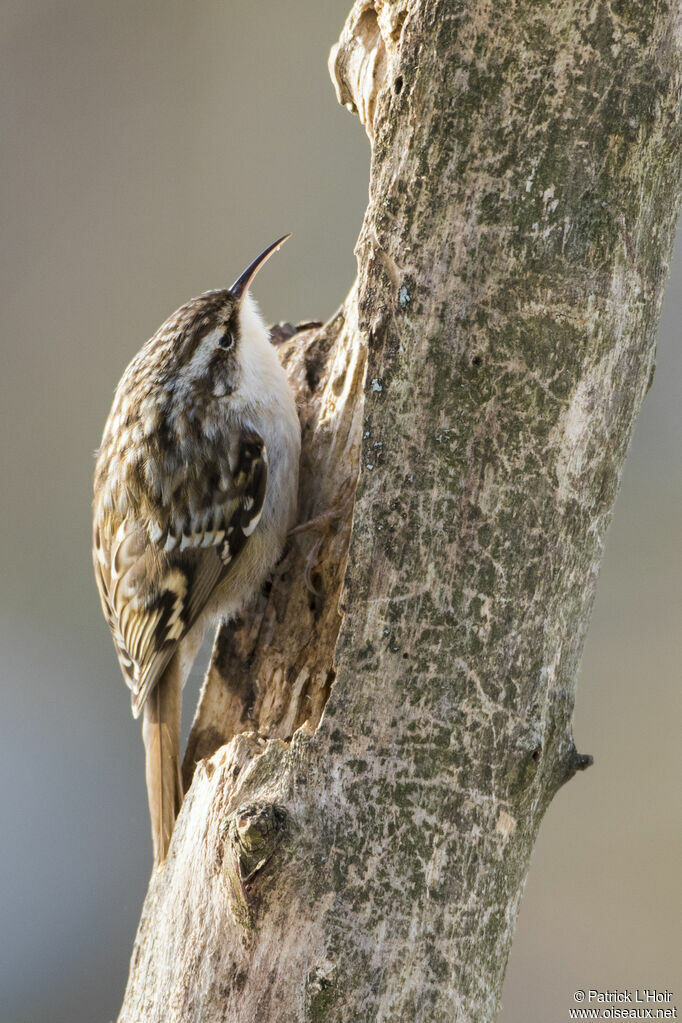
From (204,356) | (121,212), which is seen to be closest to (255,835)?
(204,356)

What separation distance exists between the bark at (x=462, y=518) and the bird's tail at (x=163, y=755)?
1.50 ft

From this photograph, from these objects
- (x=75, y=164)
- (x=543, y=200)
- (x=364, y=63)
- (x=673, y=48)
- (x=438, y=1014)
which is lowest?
(x=438, y=1014)

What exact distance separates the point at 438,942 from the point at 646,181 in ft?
3.04

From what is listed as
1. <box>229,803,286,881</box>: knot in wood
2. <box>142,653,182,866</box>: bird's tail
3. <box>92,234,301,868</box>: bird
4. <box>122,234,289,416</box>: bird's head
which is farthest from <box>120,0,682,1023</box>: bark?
<box>122,234,289,416</box>: bird's head

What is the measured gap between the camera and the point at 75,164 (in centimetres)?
431

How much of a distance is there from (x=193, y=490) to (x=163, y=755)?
0.52 meters

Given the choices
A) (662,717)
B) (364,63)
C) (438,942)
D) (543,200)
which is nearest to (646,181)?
(543,200)

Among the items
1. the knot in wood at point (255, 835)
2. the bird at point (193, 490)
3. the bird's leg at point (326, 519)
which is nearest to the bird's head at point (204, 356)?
the bird at point (193, 490)

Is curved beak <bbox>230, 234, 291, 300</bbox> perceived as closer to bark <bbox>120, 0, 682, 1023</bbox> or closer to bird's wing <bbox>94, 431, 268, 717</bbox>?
bird's wing <bbox>94, 431, 268, 717</bbox>

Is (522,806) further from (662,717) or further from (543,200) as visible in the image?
(662,717)

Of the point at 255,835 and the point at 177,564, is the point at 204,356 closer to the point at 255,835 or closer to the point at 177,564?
the point at 177,564

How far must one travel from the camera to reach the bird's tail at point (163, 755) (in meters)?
1.78

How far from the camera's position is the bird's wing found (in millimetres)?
2012

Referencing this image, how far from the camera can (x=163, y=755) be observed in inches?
73.7
